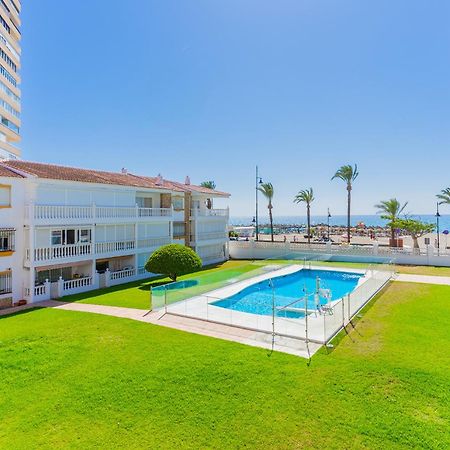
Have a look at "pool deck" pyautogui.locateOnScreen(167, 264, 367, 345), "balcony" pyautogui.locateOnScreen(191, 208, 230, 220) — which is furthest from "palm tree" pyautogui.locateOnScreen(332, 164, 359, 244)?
"pool deck" pyautogui.locateOnScreen(167, 264, 367, 345)

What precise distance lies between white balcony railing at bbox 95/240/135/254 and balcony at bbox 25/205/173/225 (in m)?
1.77

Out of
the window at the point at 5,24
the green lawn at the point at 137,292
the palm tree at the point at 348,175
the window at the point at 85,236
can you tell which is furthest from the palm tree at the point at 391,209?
the window at the point at 5,24

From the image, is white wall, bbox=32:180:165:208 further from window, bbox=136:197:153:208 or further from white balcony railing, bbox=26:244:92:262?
white balcony railing, bbox=26:244:92:262

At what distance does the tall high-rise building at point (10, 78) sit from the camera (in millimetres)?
56781

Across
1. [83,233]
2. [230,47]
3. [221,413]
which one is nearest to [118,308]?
[83,233]

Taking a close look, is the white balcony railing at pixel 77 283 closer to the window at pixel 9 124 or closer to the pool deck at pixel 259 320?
the pool deck at pixel 259 320

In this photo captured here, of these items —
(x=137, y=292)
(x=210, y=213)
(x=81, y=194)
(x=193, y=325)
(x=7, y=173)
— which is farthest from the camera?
(x=210, y=213)

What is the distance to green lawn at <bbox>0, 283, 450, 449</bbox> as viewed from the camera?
8.12 metres

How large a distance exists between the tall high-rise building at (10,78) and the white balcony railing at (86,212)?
3728 centimetres

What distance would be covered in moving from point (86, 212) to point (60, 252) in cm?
347

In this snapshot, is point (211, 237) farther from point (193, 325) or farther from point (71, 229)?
point (193, 325)

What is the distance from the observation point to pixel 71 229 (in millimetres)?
23906

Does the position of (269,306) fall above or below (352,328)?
above

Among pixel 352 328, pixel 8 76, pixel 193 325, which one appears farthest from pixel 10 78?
pixel 352 328
